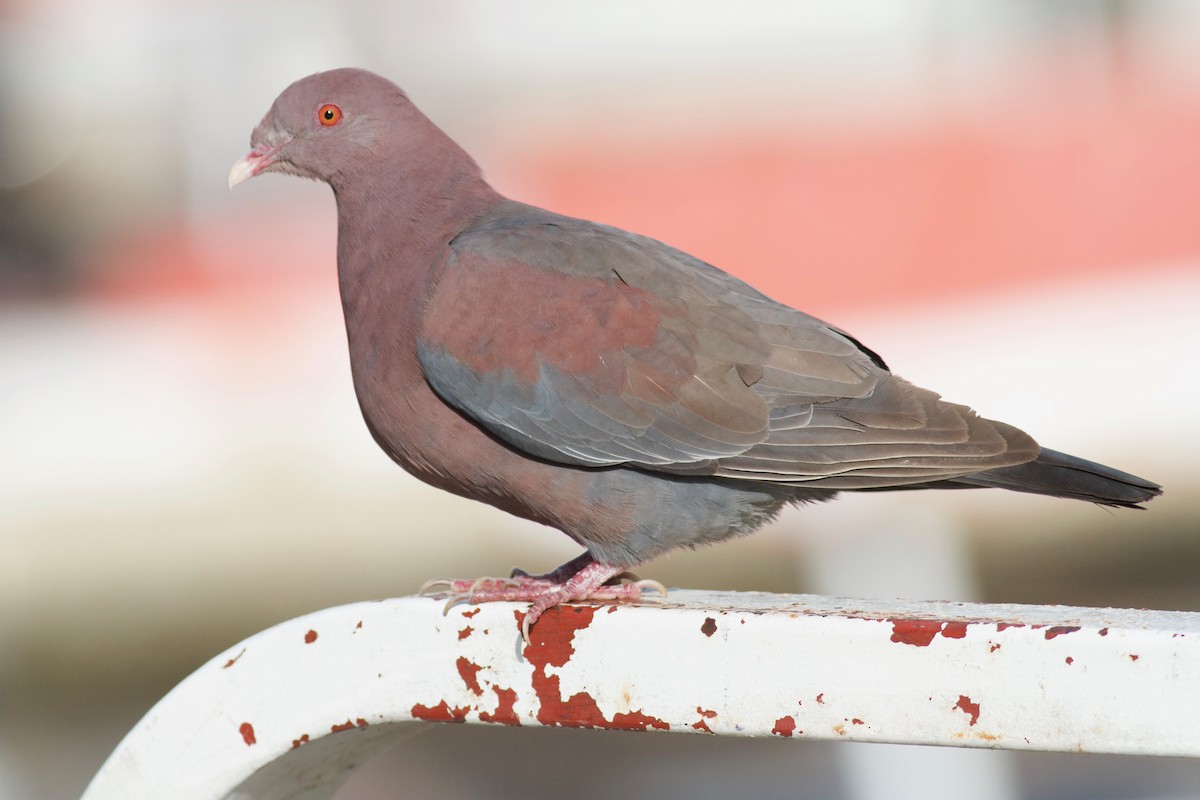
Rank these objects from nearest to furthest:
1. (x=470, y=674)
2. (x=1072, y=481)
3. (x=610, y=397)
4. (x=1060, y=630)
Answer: (x=1060, y=630) → (x=470, y=674) → (x=1072, y=481) → (x=610, y=397)

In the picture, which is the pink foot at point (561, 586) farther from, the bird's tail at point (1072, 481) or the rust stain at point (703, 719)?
the bird's tail at point (1072, 481)

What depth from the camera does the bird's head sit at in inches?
134

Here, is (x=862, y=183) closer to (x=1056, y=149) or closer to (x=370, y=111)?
(x=1056, y=149)

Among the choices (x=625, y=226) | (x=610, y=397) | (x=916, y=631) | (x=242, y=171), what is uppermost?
(x=625, y=226)

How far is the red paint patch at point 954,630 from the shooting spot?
1.78 metres

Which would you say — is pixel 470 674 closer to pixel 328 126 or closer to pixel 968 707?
pixel 968 707

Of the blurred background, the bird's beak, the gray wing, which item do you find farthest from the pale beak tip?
the blurred background

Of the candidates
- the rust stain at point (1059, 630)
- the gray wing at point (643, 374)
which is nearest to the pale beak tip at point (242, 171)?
the gray wing at point (643, 374)

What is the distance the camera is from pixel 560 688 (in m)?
2.09

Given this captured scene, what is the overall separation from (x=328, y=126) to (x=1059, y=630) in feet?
7.48

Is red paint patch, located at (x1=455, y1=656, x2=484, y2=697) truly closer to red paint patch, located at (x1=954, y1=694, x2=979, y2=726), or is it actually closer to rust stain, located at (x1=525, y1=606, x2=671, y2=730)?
rust stain, located at (x1=525, y1=606, x2=671, y2=730)

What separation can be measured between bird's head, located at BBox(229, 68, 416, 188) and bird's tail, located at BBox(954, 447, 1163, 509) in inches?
61.2

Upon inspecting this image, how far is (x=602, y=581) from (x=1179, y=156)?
494cm

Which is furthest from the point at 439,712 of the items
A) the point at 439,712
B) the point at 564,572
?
the point at 564,572
